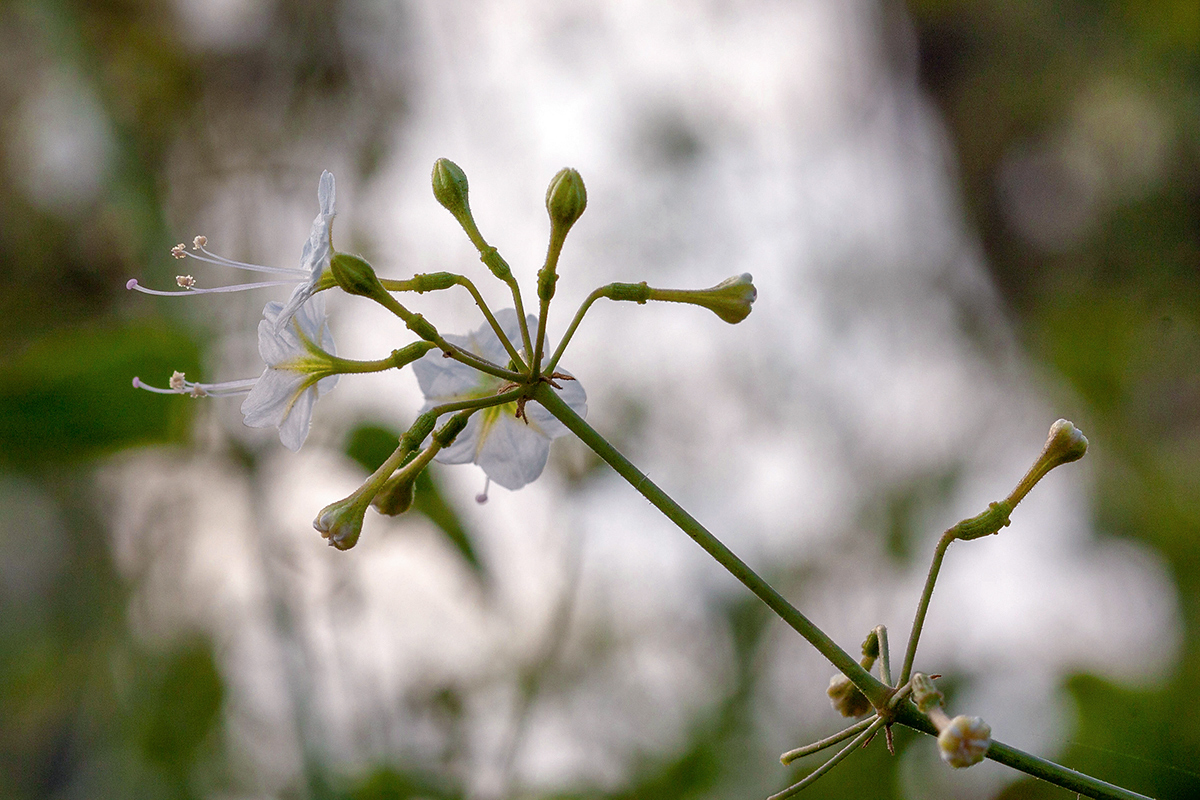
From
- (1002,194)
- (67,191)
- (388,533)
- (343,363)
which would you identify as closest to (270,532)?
(388,533)

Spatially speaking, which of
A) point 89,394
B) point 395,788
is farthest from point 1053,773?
point 89,394

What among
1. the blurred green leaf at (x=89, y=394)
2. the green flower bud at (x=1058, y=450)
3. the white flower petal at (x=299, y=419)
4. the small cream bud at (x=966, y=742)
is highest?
the blurred green leaf at (x=89, y=394)

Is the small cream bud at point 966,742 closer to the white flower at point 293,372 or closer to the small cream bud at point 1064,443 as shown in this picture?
the small cream bud at point 1064,443

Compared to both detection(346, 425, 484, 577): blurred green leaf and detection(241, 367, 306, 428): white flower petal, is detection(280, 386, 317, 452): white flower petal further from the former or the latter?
detection(346, 425, 484, 577): blurred green leaf

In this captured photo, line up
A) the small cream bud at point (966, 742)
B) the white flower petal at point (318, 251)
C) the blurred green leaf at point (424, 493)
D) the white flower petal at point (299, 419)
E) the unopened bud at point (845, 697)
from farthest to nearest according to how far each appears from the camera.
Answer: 1. the blurred green leaf at point (424, 493)
2. the white flower petal at point (299, 419)
3. the unopened bud at point (845, 697)
4. the white flower petal at point (318, 251)
5. the small cream bud at point (966, 742)

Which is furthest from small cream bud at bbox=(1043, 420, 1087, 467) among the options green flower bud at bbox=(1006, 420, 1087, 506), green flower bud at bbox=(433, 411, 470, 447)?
green flower bud at bbox=(433, 411, 470, 447)

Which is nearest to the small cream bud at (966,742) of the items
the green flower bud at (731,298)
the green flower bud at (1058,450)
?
the green flower bud at (1058,450)

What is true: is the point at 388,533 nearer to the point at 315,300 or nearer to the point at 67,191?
the point at 315,300
